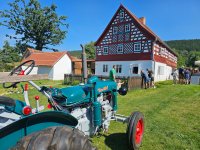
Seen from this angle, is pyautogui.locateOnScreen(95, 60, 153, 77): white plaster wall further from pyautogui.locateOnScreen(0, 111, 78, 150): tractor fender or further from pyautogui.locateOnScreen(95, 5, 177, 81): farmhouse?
pyautogui.locateOnScreen(0, 111, 78, 150): tractor fender

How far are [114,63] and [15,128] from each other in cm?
2620

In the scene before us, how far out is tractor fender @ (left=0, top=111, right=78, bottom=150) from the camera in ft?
6.89

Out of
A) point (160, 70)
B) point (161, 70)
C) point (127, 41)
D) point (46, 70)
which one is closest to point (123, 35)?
point (127, 41)

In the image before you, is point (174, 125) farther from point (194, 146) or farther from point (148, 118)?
point (194, 146)

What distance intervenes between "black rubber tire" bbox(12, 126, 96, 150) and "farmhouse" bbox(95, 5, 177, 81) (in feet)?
75.7

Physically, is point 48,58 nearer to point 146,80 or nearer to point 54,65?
point 54,65

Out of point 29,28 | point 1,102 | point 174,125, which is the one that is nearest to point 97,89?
point 1,102

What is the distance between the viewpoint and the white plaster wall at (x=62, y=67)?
1172 inches

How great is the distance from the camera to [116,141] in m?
4.59

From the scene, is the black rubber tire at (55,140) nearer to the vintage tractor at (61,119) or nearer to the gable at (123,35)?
the vintage tractor at (61,119)

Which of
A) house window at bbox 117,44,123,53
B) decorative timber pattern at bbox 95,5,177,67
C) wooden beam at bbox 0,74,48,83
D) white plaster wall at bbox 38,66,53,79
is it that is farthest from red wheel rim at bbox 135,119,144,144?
white plaster wall at bbox 38,66,53,79

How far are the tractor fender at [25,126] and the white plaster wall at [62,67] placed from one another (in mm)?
27608

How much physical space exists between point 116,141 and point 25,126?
2819 mm

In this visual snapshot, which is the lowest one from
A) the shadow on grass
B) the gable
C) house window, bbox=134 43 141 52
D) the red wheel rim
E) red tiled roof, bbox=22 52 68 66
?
the shadow on grass
